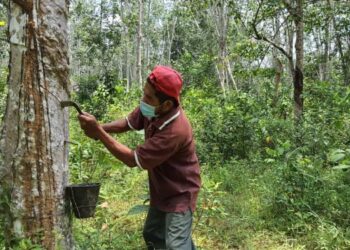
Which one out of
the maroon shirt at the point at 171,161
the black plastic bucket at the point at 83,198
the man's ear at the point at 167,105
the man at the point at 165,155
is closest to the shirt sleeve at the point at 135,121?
the man at the point at 165,155

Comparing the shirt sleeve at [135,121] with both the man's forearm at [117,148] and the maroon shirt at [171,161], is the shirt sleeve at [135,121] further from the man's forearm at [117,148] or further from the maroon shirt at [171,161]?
the man's forearm at [117,148]

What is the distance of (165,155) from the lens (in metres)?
2.79

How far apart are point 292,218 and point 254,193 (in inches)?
35.1

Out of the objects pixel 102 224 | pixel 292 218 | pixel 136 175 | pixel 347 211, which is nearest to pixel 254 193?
pixel 292 218

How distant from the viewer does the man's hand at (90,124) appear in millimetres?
2623

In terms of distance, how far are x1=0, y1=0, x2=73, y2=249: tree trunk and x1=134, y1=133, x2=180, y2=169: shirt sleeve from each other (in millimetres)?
528

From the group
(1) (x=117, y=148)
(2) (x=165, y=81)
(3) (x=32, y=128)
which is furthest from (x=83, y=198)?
(2) (x=165, y=81)

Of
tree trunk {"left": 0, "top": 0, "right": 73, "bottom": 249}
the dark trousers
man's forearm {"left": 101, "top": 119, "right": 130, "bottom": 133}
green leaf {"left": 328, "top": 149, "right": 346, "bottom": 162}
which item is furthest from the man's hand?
green leaf {"left": 328, "top": 149, "right": 346, "bottom": 162}

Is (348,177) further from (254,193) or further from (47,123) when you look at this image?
(47,123)

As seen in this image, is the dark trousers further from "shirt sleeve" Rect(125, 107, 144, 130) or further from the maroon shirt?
"shirt sleeve" Rect(125, 107, 144, 130)

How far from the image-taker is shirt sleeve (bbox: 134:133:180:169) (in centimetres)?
275

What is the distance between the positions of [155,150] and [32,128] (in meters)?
0.77

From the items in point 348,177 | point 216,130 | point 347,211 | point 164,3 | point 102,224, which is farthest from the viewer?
point 164,3

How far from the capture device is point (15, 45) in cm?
253
